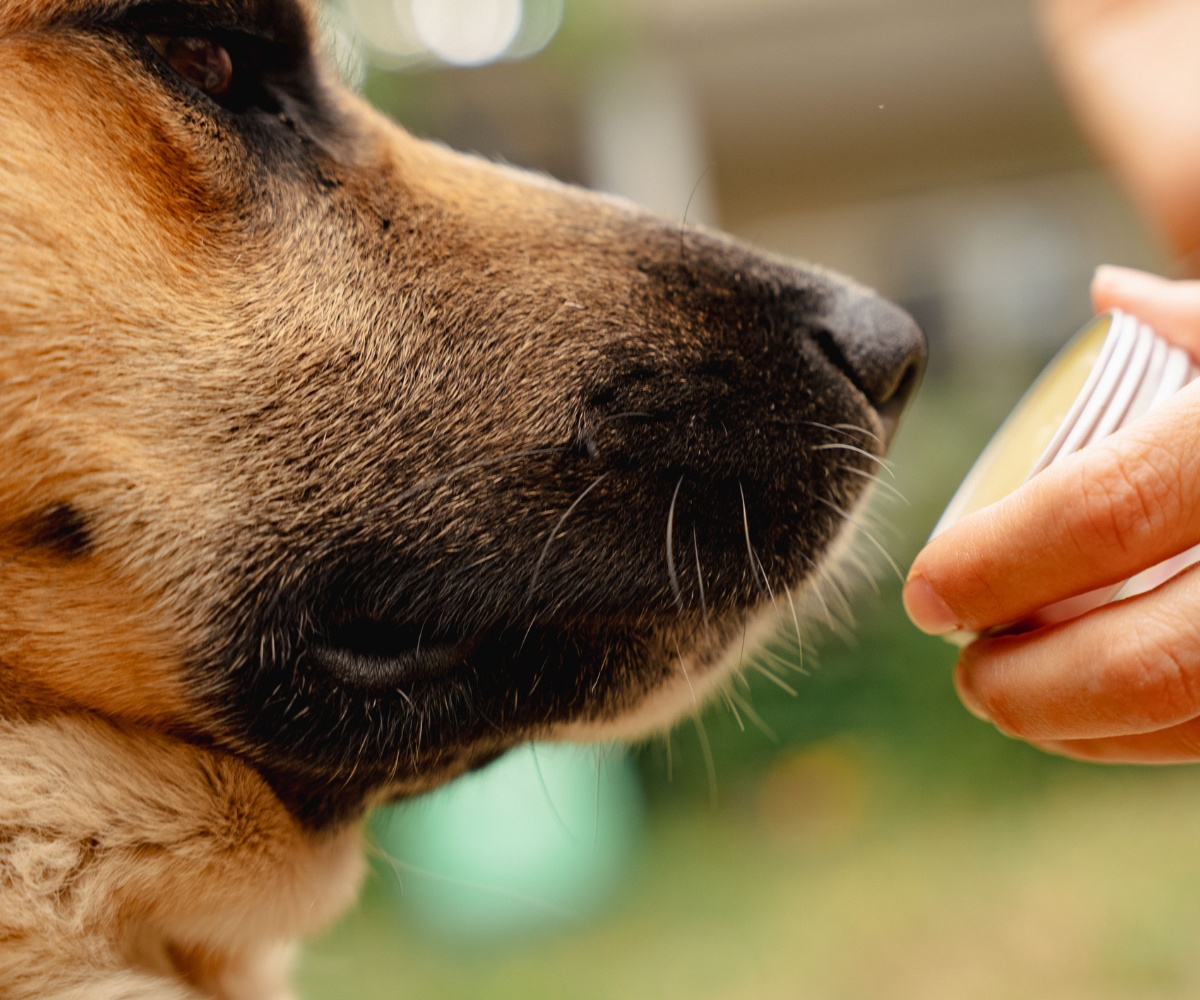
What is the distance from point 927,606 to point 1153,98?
96 centimetres

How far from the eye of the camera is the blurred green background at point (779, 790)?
9.30 ft

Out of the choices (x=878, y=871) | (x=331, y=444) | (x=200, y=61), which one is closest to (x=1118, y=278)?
(x=331, y=444)

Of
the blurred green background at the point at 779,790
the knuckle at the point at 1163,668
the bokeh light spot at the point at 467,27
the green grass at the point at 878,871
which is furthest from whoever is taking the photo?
the bokeh light spot at the point at 467,27

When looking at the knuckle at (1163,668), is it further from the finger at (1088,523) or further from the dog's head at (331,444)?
the dog's head at (331,444)

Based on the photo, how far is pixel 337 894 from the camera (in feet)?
4.40

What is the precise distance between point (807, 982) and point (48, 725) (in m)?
2.31

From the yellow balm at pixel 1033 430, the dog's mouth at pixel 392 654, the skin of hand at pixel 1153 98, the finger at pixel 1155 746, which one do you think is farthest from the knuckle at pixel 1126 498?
the skin of hand at pixel 1153 98

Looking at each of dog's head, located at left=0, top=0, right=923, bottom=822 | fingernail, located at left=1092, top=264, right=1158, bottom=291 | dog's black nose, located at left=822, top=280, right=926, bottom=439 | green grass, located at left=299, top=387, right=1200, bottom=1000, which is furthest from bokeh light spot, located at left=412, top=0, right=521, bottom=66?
fingernail, located at left=1092, top=264, right=1158, bottom=291

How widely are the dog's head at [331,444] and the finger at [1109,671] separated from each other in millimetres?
304

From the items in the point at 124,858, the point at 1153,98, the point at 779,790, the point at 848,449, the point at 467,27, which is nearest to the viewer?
the point at 124,858

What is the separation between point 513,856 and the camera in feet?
11.6

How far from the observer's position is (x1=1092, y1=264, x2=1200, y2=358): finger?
1.08 meters

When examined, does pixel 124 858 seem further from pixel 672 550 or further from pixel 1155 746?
pixel 1155 746

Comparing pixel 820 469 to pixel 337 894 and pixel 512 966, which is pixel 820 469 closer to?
pixel 337 894
